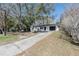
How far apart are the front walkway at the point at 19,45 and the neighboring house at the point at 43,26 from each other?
0.14m

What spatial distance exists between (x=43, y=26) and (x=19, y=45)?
2.78 feet

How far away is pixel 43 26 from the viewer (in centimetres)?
566

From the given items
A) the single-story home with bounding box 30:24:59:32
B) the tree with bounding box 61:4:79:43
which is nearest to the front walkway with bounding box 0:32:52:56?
the single-story home with bounding box 30:24:59:32

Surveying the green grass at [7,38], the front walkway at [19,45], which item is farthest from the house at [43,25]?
the green grass at [7,38]

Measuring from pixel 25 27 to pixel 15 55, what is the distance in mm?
851

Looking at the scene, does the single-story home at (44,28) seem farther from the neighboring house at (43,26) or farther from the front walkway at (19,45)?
the front walkway at (19,45)

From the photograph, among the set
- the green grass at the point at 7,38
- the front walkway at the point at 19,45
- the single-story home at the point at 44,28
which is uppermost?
the single-story home at the point at 44,28

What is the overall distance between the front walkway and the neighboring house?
142 millimetres

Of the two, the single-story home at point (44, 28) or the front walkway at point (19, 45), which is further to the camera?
the single-story home at point (44, 28)

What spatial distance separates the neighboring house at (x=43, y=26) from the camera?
17.9 ft

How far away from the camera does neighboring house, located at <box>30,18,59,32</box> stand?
5465 mm

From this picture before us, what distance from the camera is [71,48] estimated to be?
5.50 meters

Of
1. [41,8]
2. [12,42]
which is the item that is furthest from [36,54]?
[41,8]

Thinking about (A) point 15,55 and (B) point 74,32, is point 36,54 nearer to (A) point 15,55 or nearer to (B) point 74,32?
(A) point 15,55
